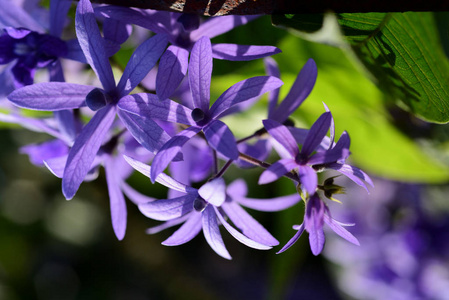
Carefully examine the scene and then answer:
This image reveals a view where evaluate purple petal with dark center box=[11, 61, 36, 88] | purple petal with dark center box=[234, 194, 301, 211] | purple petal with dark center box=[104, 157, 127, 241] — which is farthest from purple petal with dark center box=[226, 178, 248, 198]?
purple petal with dark center box=[11, 61, 36, 88]

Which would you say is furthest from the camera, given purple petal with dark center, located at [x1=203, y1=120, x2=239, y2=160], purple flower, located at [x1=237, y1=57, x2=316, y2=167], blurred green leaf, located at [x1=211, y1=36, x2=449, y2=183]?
blurred green leaf, located at [x1=211, y1=36, x2=449, y2=183]

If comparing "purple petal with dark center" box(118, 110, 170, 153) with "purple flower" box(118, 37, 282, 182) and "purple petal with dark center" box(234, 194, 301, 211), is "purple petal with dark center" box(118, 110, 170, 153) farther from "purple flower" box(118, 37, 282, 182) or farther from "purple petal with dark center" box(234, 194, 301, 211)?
"purple petal with dark center" box(234, 194, 301, 211)

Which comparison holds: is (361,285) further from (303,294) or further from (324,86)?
(324,86)

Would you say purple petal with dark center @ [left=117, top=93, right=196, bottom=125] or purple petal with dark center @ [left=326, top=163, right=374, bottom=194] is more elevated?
purple petal with dark center @ [left=326, top=163, right=374, bottom=194]

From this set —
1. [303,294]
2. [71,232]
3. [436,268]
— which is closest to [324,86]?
[436,268]

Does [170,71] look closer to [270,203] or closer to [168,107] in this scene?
[168,107]

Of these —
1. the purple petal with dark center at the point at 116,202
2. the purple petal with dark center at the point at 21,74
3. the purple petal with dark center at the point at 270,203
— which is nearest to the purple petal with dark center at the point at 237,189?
the purple petal with dark center at the point at 270,203

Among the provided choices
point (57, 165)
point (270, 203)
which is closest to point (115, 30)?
point (57, 165)

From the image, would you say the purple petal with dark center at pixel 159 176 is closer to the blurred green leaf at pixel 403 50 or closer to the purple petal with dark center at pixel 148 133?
the purple petal with dark center at pixel 148 133
